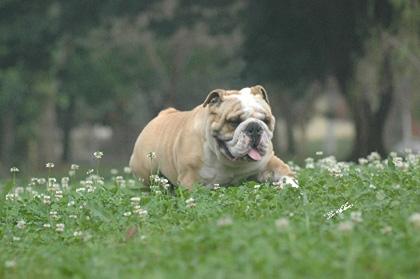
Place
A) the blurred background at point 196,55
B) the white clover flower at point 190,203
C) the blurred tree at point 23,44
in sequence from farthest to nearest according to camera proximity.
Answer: the blurred tree at point 23,44 < the blurred background at point 196,55 < the white clover flower at point 190,203

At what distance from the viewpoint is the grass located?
17.8 ft

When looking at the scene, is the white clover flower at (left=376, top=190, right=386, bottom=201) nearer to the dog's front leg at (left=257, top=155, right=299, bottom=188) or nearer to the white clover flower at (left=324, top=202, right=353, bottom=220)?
the white clover flower at (left=324, top=202, right=353, bottom=220)

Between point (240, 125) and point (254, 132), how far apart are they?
0.15 metres

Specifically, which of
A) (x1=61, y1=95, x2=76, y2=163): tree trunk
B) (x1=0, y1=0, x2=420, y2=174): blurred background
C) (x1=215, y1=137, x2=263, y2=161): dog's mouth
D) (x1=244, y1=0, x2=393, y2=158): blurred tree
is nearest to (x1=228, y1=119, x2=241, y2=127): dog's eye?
(x1=215, y1=137, x2=263, y2=161): dog's mouth

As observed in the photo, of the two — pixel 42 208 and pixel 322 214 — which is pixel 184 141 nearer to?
pixel 42 208

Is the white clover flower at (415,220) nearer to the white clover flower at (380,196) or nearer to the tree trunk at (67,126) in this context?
the white clover flower at (380,196)

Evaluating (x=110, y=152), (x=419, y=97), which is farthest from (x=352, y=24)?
(x=110, y=152)

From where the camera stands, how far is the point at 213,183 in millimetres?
10250

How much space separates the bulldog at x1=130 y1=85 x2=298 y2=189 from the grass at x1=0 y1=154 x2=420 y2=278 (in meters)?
0.35

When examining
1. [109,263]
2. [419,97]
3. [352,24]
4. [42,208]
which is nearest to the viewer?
[109,263]

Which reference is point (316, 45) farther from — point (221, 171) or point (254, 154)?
point (254, 154)

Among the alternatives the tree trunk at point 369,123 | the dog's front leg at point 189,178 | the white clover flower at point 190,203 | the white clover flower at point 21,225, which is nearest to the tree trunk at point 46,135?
the tree trunk at point 369,123

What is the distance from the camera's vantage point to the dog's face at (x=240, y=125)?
383 inches

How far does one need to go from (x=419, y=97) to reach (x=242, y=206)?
3626 cm
